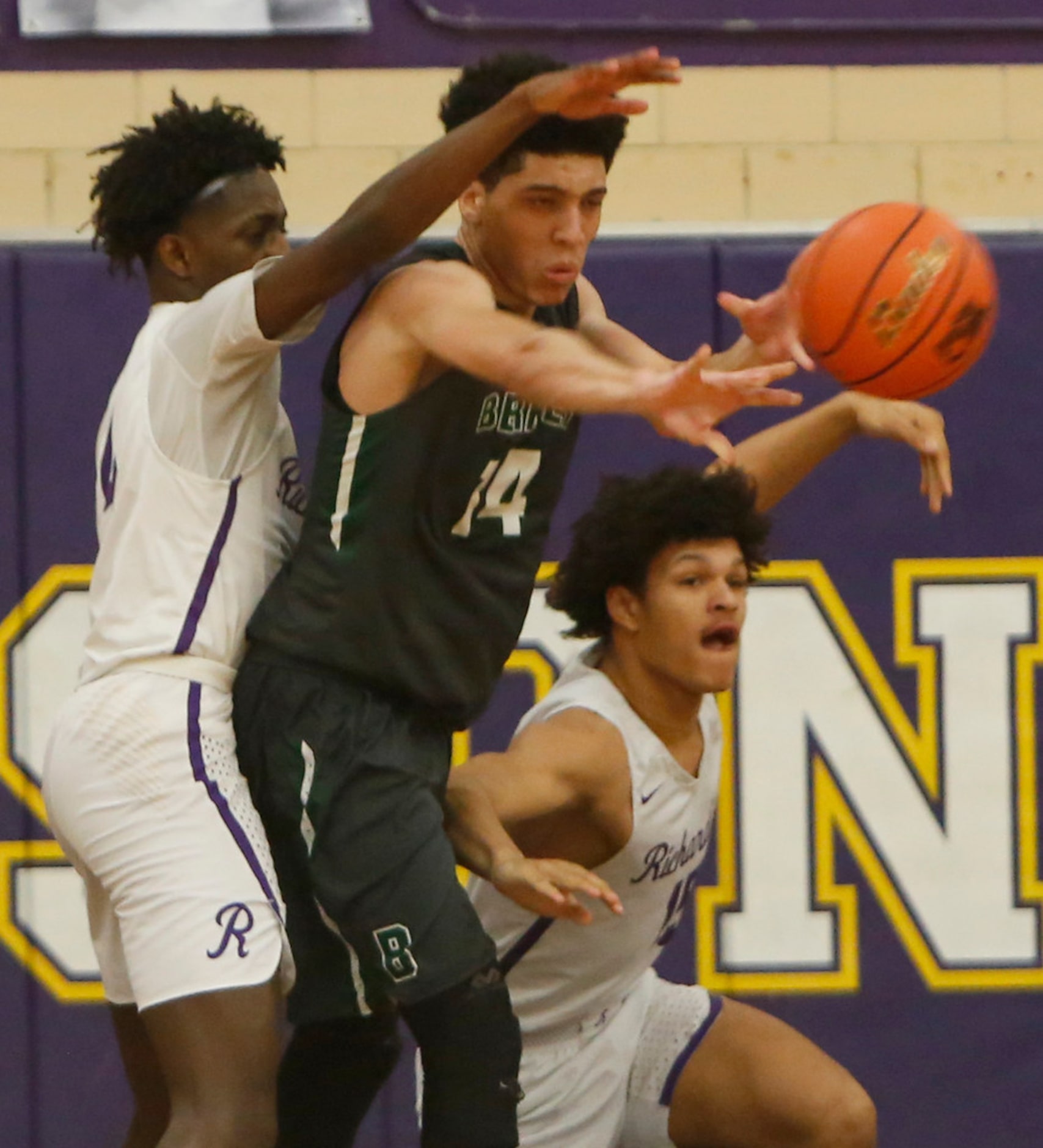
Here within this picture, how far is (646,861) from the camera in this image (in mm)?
3971

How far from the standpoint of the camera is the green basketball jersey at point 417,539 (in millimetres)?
3297

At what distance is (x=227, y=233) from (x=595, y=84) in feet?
3.06

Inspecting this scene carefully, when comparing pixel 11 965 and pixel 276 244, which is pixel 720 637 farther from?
pixel 11 965

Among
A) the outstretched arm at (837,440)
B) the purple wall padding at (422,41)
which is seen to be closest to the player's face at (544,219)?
the outstretched arm at (837,440)

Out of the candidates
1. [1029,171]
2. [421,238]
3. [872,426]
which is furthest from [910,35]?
[872,426]

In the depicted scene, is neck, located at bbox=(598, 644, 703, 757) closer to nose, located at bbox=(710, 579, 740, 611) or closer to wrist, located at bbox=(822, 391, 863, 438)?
nose, located at bbox=(710, 579, 740, 611)

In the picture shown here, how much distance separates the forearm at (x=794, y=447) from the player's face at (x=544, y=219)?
0.98 meters

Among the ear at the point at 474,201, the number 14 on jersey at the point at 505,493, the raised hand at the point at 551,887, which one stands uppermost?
the ear at the point at 474,201

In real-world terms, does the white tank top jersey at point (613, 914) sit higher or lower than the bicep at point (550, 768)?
lower

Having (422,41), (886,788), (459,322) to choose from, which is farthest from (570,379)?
(422,41)

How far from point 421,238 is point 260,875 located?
223 cm

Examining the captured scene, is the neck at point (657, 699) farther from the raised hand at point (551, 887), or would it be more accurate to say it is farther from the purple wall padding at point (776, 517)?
the purple wall padding at point (776, 517)

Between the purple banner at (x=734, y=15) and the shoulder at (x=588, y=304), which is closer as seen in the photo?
the shoulder at (x=588, y=304)

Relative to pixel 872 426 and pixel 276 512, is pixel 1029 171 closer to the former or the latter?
pixel 872 426
